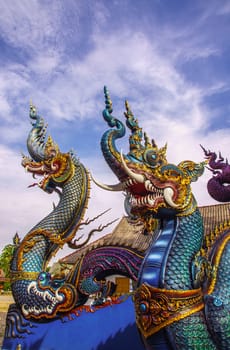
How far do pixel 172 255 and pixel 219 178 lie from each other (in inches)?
61.1

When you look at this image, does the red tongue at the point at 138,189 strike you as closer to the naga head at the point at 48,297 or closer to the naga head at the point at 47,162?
the naga head at the point at 48,297

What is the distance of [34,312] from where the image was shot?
581 cm

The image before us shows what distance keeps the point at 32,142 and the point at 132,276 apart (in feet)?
12.0

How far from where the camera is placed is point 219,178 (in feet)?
16.0

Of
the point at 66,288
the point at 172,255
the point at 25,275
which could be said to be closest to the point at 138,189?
the point at 172,255

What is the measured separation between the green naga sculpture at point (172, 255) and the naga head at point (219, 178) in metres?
0.58

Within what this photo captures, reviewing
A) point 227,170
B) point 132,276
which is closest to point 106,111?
point 227,170

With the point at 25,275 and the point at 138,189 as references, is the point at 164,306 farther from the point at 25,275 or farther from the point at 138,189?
the point at 25,275

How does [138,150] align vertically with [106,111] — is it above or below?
below

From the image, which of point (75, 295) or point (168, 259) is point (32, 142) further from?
point (168, 259)

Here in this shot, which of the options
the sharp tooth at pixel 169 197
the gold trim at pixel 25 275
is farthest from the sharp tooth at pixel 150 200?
the gold trim at pixel 25 275

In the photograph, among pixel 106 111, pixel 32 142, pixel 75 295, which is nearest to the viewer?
pixel 106 111

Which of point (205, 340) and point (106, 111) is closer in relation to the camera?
point (205, 340)

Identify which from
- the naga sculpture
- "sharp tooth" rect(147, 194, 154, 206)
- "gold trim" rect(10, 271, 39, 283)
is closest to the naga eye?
"sharp tooth" rect(147, 194, 154, 206)
